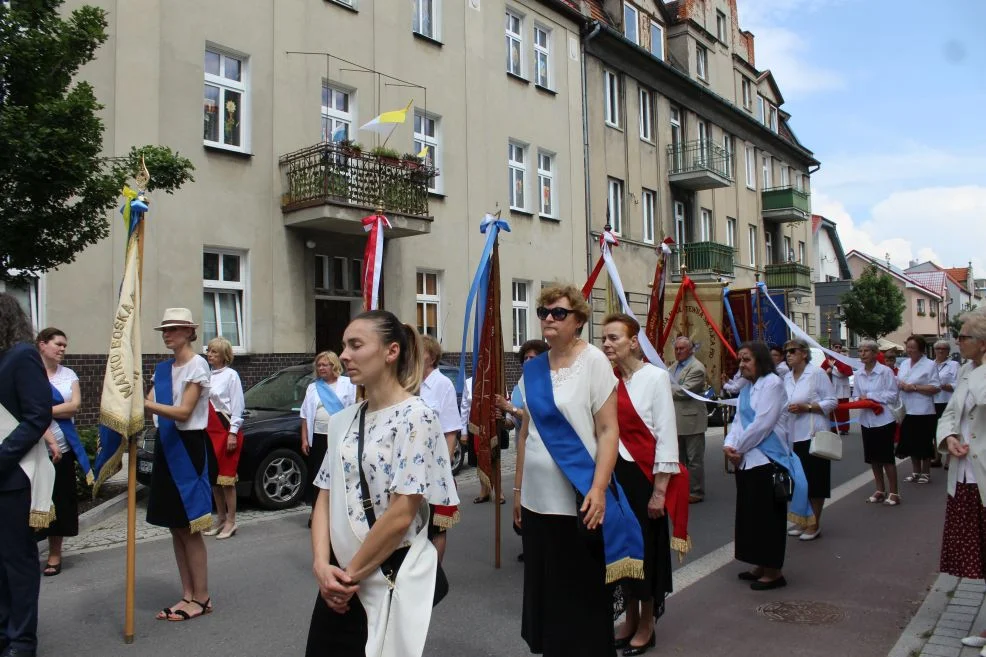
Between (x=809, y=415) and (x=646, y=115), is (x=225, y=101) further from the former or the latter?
(x=646, y=115)

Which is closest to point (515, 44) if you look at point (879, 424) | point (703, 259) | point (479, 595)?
point (703, 259)

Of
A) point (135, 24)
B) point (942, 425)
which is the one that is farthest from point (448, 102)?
point (942, 425)

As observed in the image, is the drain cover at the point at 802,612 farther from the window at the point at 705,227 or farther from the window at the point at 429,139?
the window at the point at 705,227

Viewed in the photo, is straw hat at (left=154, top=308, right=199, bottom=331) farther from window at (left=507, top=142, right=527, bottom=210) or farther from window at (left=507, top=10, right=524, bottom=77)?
window at (left=507, top=10, right=524, bottom=77)

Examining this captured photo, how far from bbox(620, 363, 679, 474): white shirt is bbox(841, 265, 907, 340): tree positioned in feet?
150

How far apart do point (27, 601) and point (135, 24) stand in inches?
435

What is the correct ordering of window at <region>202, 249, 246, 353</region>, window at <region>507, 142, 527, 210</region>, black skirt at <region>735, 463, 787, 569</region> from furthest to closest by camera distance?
window at <region>507, 142, 527, 210</region>, window at <region>202, 249, 246, 353</region>, black skirt at <region>735, 463, 787, 569</region>

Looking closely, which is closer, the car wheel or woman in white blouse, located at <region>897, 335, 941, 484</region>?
the car wheel

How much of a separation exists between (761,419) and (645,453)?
5.57ft

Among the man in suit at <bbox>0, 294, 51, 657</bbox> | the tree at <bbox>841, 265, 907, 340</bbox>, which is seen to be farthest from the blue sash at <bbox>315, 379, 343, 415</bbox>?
Answer: the tree at <bbox>841, 265, 907, 340</bbox>

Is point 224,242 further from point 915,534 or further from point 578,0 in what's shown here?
point 578,0

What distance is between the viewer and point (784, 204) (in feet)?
113

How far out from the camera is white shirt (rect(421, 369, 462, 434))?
23.8 ft

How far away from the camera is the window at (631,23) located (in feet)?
85.4
